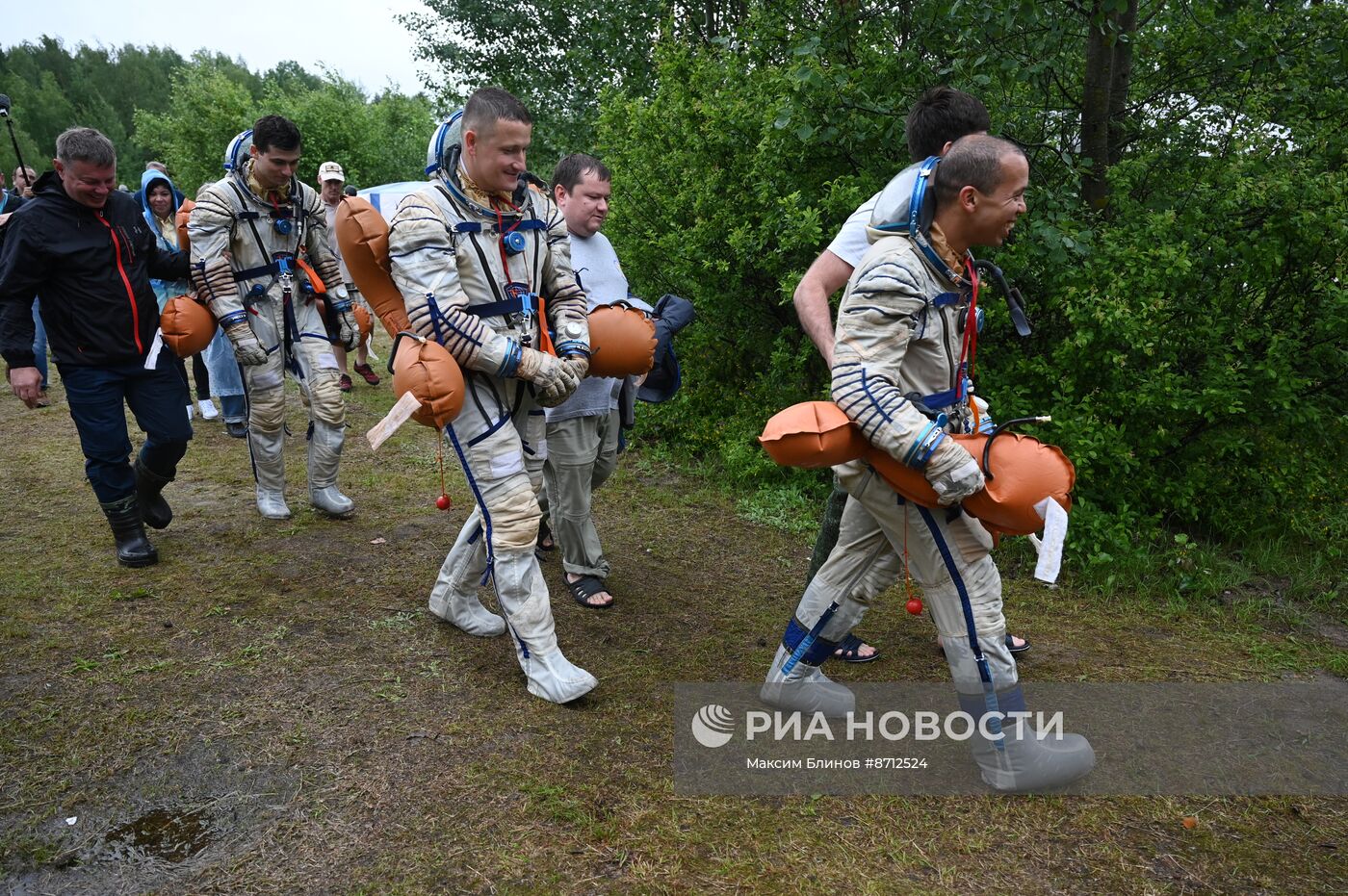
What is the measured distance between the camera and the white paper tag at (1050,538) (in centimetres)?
278

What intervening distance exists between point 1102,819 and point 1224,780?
626mm

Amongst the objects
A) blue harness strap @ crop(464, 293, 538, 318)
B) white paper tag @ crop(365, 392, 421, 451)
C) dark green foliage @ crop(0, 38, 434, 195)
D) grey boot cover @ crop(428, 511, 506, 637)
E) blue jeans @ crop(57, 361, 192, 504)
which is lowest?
grey boot cover @ crop(428, 511, 506, 637)

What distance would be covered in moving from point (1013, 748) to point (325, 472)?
4580 millimetres

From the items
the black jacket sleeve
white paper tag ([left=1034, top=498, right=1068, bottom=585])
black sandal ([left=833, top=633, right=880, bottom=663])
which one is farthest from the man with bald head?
the black jacket sleeve

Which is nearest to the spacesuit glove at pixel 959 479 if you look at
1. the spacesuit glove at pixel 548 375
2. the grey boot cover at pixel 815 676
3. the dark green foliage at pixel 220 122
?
the grey boot cover at pixel 815 676

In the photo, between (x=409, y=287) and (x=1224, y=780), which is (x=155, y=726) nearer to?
(x=409, y=287)

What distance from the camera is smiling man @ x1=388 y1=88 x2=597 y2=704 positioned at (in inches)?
140

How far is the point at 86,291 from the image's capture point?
16.3ft

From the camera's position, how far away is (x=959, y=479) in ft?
9.36

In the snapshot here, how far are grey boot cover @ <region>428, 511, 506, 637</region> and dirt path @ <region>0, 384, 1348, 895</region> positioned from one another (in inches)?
3.5

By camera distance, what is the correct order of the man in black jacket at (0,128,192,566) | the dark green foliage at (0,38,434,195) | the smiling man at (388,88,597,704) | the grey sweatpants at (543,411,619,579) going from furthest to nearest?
1. the dark green foliage at (0,38,434,195)
2. the man in black jacket at (0,128,192,566)
3. the grey sweatpants at (543,411,619,579)
4. the smiling man at (388,88,597,704)

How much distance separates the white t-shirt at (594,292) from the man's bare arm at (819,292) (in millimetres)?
1104

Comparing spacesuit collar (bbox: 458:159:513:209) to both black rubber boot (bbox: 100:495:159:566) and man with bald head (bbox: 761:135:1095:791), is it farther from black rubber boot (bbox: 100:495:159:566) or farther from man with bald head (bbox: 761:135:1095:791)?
black rubber boot (bbox: 100:495:159:566)

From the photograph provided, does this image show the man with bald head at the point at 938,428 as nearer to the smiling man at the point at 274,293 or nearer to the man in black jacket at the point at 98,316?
the smiling man at the point at 274,293
